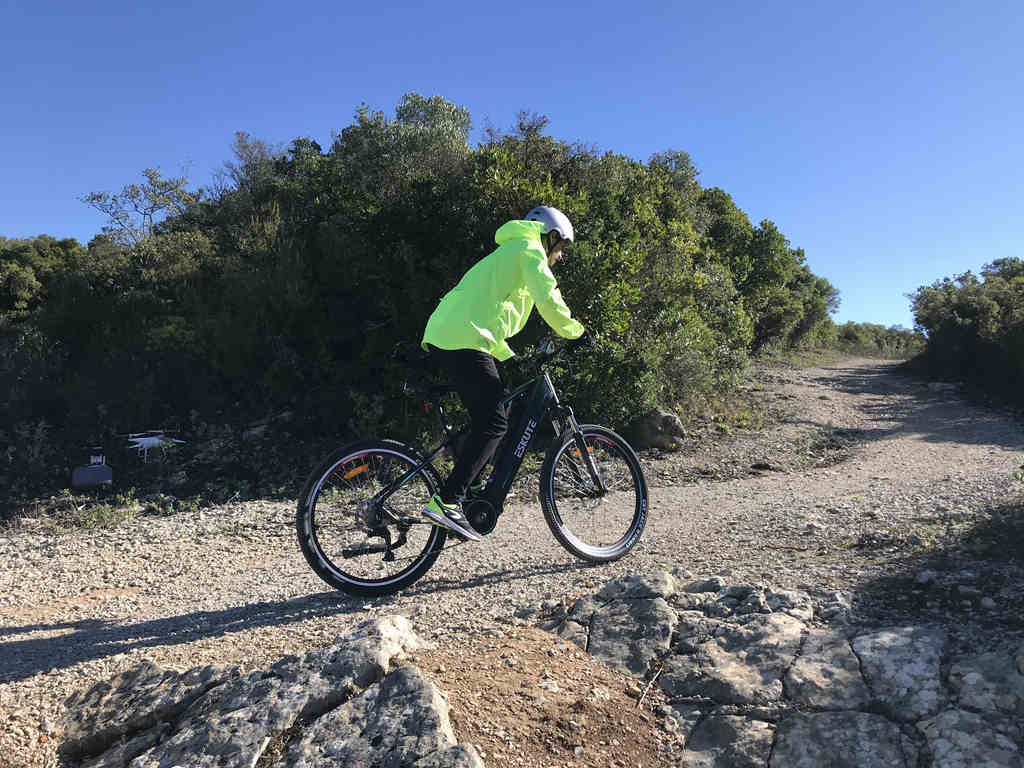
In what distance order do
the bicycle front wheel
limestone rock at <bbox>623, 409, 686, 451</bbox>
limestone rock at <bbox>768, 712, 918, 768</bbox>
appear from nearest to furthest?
limestone rock at <bbox>768, 712, 918, 768</bbox>, the bicycle front wheel, limestone rock at <bbox>623, 409, 686, 451</bbox>

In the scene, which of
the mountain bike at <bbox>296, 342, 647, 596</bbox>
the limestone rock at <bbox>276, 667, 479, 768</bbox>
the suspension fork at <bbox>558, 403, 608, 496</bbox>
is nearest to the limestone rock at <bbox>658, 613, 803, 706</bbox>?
the limestone rock at <bbox>276, 667, 479, 768</bbox>

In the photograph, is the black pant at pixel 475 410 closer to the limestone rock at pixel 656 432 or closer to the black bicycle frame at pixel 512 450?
the black bicycle frame at pixel 512 450

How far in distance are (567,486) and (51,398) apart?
839cm

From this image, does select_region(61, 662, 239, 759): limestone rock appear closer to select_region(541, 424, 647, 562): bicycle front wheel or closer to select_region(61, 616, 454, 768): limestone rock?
select_region(61, 616, 454, 768): limestone rock

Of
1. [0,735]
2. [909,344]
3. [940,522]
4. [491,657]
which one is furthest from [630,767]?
[909,344]

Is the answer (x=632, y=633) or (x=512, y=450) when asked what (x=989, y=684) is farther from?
(x=512, y=450)

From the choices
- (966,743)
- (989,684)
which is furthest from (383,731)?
(989,684)

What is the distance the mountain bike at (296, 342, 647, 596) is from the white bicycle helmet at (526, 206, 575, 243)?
0.76 m

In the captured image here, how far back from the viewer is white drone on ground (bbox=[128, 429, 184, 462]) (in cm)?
831

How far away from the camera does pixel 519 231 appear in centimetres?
412

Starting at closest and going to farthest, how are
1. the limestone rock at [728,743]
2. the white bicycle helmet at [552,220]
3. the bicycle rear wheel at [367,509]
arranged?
the limestone rock at [728,743]
the bicycle rear wheel at [367,509]
the white bicycle helmet at [552,220]

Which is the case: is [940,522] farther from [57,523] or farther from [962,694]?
[57,523]

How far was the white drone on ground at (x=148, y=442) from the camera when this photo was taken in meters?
8.31

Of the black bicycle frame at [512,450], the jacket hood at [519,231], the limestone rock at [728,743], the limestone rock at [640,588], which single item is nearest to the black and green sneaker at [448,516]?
the black bicycle frame at [512,450]
